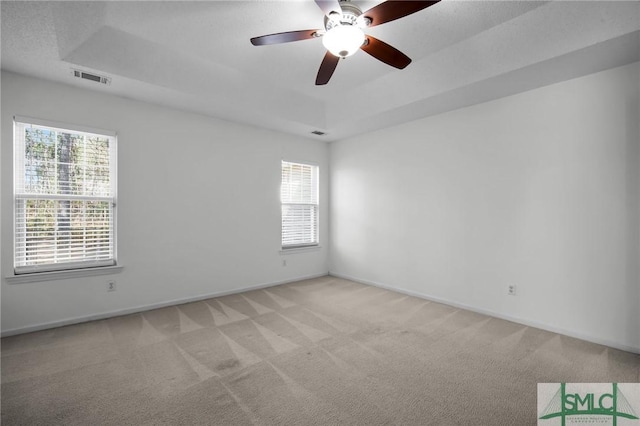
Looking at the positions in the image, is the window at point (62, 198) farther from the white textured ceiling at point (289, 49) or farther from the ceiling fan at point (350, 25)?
the ceiling fan at point (350, 25)

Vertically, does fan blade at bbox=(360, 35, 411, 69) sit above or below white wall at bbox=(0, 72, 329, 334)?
above

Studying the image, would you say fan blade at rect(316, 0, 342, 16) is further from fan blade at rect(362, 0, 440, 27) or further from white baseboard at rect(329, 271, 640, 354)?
white baseboard at rect(329, 271, 640, 354)

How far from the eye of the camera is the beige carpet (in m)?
1.90

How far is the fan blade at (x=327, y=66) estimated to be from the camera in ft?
8.00

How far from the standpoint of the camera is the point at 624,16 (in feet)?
7.38

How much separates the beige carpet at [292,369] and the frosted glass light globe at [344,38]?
2424 millimetres

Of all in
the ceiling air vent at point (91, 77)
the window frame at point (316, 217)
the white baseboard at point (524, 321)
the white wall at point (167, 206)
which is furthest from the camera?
the window frame at point (316, 217)

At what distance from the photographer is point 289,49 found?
3111 mm

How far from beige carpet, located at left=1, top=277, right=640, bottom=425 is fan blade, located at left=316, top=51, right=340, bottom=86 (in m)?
2.48

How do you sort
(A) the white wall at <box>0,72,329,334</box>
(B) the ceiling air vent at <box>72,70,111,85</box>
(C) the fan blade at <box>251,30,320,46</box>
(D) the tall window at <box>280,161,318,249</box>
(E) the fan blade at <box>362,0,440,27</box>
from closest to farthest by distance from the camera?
(E) the fan blade at <box>362,0,440,27</box>
(C) the fan blade at <box>251,30,320,46</box>
(B) the ceiling air vent at <box>72,70,111,85</box>
(A) the white wall at <box>0,72,329,334</box>
(D) the tall window at <box>280,161,318,249</box>

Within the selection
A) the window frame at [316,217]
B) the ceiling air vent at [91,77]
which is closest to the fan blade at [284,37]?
the ceiling air vent at [91,77]

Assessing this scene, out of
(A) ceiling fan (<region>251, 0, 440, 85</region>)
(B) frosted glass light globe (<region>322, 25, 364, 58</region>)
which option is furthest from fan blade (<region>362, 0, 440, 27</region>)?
(B) frosted glass light globe (<region>322, 25, 364, 58</region>)

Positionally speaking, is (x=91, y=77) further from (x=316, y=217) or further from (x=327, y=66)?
(x=316, y=217)

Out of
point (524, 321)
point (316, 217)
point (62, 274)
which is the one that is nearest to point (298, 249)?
point (316, 217)
